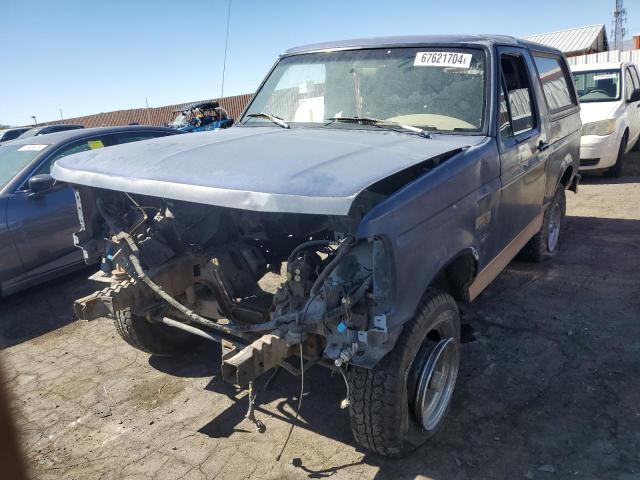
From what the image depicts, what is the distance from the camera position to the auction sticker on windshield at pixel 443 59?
11.0 ft

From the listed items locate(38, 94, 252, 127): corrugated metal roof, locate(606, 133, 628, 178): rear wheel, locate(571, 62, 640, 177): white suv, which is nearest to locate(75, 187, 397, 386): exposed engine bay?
locate(571, 62, 640, 177): white suv

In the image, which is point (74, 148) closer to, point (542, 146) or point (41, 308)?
point (41, 308)

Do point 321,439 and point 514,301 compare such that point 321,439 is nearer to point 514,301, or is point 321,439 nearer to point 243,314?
point 243,314

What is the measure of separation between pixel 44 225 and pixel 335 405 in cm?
352

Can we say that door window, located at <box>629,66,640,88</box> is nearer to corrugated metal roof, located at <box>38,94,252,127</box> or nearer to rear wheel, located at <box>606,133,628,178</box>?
rear wheel, located at <box>606,133,628,178</box>

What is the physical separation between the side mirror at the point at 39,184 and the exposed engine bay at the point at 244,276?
6.37 feet

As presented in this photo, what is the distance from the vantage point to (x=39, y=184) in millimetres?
4750

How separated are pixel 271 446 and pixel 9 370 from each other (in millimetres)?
2351

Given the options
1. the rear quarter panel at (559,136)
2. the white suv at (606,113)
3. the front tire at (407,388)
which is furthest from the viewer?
the white suv at (606,113)

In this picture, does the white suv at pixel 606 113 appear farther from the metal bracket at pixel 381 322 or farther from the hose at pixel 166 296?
the hose at pixel 166 296

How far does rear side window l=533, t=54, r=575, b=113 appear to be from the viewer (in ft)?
14.7

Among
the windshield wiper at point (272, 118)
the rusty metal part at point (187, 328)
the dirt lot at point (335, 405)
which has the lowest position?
the dirt lot at point (335, 405)

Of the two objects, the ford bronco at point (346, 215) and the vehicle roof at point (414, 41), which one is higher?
the vehicle roof at point (414, 41)

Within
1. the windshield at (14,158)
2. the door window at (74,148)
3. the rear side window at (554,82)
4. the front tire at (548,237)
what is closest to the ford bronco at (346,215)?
the rear side window at (554,82)
